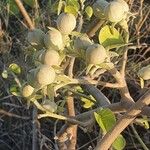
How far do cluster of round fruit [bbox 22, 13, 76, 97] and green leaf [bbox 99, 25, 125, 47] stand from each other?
46mm

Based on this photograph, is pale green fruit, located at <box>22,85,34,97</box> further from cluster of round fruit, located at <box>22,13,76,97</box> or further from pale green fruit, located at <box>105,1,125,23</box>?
pale green fruit, located at <box>105,1,125,23</box>

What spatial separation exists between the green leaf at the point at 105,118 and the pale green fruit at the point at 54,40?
100mm

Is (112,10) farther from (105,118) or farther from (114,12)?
(105,118)

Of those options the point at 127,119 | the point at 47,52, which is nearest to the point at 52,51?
the point at 47,52

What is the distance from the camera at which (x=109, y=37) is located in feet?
1.96

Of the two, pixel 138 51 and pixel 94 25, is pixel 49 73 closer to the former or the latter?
pixel 94 25

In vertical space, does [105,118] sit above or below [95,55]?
below

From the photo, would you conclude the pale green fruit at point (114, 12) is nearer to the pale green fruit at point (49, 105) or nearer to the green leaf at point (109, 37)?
the green leaf at point (109, 37)

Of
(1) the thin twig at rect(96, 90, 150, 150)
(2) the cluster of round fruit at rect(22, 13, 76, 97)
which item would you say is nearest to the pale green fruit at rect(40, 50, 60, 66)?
(2) the cluster of round fruit at rect(22, 13, 76, 97)

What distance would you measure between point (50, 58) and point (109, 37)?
97mm

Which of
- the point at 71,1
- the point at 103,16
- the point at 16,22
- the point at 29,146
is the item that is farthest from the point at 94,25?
the point at 16,22

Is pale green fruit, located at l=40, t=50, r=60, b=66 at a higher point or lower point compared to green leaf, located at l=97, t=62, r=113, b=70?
higher

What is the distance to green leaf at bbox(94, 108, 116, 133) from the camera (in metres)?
0.59

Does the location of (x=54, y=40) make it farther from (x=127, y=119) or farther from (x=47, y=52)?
(x=127, y=119)
